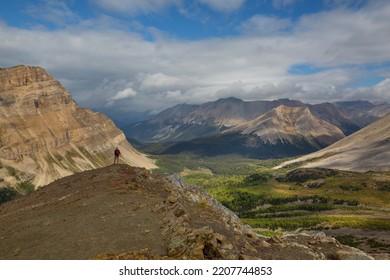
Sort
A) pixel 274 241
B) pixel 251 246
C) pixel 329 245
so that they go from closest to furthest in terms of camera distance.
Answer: pixel 251 246 < pixel 274 241 < pixel 329 245

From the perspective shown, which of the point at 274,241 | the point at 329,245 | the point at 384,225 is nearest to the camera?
the point at 274,241

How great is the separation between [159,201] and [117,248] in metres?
12.1

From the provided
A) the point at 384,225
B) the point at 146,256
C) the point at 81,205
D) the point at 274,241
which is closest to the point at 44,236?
the point at 81,205

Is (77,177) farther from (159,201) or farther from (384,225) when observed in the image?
(384,225)

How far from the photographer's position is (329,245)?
4203cm

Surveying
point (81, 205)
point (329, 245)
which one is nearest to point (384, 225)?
point (329, 245)

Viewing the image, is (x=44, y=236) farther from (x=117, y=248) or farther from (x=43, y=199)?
(x=43, y=199)

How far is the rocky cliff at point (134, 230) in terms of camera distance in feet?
100

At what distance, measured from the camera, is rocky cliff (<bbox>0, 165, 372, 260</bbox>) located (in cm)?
3049

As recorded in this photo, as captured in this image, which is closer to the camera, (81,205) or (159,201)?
(159,201)

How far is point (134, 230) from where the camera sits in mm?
35125

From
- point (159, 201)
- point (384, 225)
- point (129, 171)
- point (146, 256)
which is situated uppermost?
point (129, 171)

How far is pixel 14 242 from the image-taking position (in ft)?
130

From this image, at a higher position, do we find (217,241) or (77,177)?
(77,177)
